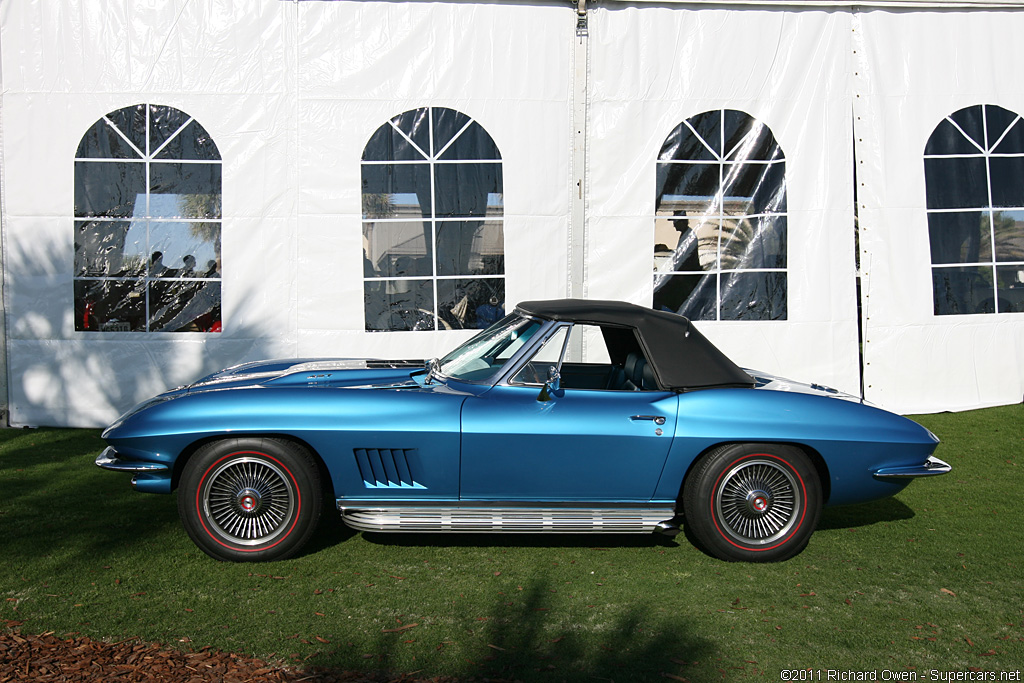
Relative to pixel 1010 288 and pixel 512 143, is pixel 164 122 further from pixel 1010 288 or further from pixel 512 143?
pixel 1010 288

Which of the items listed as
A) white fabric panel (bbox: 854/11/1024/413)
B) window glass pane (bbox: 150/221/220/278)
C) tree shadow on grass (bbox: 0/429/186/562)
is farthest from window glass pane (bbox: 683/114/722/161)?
tree shadow on grass (bbox: 0/429/186/562)

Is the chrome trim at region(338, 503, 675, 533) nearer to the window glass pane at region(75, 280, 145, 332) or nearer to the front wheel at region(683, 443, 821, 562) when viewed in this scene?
the front wheel at region(683, 443, 821, 562)

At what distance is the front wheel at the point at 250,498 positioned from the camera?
4.17 metres

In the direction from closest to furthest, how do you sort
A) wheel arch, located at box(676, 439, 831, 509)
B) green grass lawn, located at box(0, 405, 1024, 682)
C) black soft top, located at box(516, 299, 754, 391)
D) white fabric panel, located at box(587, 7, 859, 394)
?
green grass lawn, located at box(0, 405, 1024, 682), wheel arch, located at box(676, 439, 831, 509), black soft top, located at box(516, 299, 754, 391), white fabric panel, located at box(587, 7, 859, 394)

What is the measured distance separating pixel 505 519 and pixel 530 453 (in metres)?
0.36

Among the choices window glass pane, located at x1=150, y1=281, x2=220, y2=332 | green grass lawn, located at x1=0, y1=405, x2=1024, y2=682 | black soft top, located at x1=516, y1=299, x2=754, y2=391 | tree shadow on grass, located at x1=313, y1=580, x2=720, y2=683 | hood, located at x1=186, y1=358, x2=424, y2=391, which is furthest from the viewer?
window glass pane, located at x1=150, y1=281, x2=220, y2=332

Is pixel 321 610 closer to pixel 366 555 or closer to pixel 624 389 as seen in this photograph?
pixel 366 555

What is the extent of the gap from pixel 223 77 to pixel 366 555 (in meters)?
5.10

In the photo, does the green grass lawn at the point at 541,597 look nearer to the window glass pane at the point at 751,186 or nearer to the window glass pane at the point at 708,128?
the window glass pane at the point at 751,186

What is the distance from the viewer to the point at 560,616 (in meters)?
3.71

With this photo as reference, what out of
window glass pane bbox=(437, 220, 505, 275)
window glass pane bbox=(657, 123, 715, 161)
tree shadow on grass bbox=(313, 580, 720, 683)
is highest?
window glass pane bbox=(657, 123, 715, 161)

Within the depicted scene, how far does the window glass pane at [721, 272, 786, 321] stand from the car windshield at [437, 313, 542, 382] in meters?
3.62

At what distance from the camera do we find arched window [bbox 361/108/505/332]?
772 cm

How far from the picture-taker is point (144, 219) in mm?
7574
